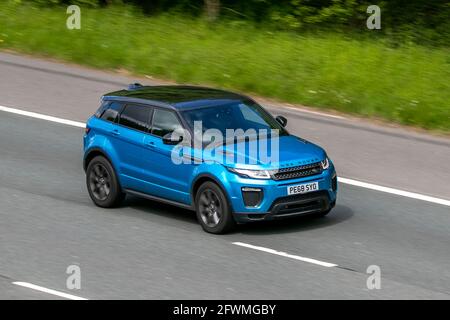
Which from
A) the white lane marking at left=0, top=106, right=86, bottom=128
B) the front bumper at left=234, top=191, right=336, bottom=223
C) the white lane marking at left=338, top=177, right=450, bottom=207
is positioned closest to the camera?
the front bumper at left=234, top=191, right=336, bottom=223

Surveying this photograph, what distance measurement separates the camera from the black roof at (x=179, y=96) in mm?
15266

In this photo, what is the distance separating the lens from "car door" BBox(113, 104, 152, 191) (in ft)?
50.2

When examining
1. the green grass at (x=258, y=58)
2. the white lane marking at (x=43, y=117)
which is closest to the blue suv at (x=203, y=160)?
the white lane marking at (x=43, y=117)

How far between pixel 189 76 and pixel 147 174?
7.73 m

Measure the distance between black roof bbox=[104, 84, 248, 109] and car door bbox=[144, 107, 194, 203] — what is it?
0.72 feet

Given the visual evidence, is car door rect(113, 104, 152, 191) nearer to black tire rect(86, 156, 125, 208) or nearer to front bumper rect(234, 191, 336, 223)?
black tire rect(86, 156, 125, 208)

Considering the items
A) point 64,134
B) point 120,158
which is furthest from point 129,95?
point 64,134

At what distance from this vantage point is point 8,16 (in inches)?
1027

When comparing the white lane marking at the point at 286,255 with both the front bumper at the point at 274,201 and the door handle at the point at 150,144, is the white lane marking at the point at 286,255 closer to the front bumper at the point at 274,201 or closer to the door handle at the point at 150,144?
the front bumper at the point at 274,201

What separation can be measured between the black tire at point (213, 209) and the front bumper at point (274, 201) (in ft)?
0.38

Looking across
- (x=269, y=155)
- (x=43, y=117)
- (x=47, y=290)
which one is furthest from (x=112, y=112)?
(x=43, y=117)

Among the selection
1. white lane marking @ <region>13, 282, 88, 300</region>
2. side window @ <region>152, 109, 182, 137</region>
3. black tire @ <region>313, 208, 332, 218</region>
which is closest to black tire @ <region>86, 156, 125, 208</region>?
side window @ <region>152, 109, 182, 137</region>

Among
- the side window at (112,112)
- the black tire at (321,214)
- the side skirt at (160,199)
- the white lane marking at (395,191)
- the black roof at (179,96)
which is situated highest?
the black roof at (179,96)

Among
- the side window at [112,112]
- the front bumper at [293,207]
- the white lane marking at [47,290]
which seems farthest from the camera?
the side window at [112,112]
